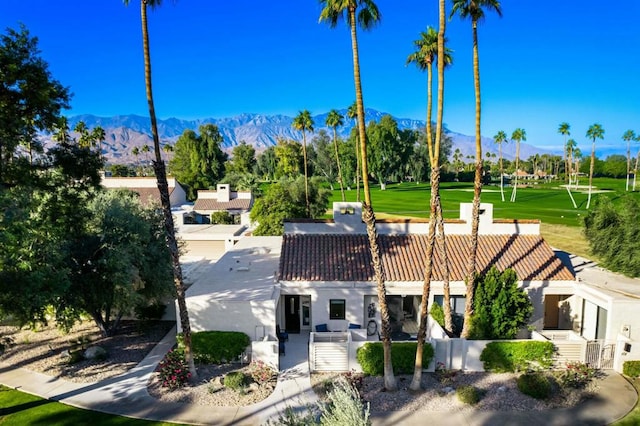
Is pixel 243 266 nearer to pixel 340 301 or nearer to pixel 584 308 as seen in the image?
pixel 340 301

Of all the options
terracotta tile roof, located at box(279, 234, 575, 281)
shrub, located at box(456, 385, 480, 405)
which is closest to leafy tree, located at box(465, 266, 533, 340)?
→ terracotta tile roof, located at box(279, 234, 575, 281)

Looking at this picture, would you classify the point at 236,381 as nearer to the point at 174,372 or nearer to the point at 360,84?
the point at 174,372

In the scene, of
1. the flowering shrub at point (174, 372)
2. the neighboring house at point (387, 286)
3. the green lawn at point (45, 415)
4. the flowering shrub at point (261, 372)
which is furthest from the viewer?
the neighboring house at point (387, 286)

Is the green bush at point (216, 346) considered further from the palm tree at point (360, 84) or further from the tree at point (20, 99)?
the tree at point (20, 99)

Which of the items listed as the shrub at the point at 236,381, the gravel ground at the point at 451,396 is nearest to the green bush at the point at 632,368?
the gravel ground at the point at 451,396

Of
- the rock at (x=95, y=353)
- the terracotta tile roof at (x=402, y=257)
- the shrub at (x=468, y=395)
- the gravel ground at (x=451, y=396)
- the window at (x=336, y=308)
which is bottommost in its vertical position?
the gravel ground at (x=451, y=396)

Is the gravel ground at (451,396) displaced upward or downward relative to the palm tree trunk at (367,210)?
downward
